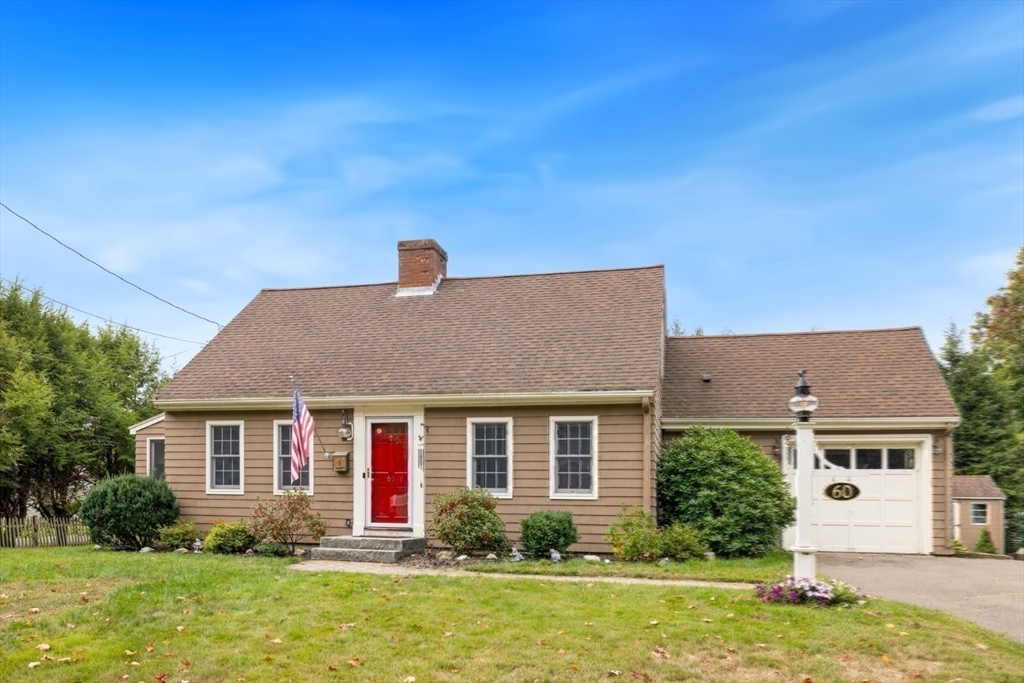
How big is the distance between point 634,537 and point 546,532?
1438 millimetres

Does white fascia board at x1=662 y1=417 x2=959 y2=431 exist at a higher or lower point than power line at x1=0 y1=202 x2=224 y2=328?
lower

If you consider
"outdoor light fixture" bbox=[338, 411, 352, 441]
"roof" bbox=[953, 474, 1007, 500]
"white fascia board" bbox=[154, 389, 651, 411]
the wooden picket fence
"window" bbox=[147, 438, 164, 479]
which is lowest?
the wooden picket fence

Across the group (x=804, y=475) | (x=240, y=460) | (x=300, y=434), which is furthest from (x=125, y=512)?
(x=804, y=475)

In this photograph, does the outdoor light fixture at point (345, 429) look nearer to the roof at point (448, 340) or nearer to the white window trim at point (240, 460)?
the roof at point (448, 340)

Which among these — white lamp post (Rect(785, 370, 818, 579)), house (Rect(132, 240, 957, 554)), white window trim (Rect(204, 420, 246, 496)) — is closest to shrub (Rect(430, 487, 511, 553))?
house (Rect(132, 240, 957, 554))

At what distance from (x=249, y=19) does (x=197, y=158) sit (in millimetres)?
3749

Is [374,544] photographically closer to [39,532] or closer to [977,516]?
[39,532]

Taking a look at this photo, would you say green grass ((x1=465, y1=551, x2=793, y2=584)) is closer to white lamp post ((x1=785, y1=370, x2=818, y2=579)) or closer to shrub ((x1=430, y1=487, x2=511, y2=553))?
shrub ((x1=430, y1=487, x2=511, y2=553))

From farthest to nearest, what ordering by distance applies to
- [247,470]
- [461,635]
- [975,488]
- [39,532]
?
1. [39,532]
2. [975,488]
3. [247,470]
4. [461,635]

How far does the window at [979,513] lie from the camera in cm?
1569

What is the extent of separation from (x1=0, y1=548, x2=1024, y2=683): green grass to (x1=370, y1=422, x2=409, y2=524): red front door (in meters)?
4.43

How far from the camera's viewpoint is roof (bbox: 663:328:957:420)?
15.1 metres

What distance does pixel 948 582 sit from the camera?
37.2ft

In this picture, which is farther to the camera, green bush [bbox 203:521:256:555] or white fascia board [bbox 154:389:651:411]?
green bush [bbox 203:521:256:555]
